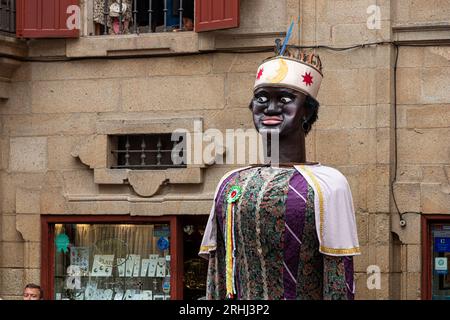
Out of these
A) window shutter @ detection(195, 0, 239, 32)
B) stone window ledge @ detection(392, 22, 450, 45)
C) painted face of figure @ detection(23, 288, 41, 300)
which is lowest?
painted face of figure @ detection(23, 288, 41, 300)

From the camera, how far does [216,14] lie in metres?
12.1

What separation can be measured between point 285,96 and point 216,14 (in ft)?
12.3

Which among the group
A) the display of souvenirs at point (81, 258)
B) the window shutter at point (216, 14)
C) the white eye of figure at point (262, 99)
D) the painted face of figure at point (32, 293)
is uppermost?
the window shutter at point (216, 14)

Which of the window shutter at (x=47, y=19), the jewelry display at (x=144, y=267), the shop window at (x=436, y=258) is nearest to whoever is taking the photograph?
the shop window at (x=436, y=258)

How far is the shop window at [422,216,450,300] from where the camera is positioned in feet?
38.6

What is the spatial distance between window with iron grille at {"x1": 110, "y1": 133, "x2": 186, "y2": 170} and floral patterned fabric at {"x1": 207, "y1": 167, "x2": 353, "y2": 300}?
4.35m

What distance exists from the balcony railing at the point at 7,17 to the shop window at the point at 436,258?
4488 mm

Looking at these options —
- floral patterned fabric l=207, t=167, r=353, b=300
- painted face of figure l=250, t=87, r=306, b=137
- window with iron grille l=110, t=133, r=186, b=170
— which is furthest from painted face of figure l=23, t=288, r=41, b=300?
painted face of figure l=250, t=87, r=306, b=137

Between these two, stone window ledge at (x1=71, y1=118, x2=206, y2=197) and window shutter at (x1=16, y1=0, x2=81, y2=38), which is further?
window shutter at (x1=16, y1=0, x2=81, y2=38)

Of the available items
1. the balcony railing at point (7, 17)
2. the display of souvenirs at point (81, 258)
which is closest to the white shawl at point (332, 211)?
the display of souvenirs at point (81, 258)

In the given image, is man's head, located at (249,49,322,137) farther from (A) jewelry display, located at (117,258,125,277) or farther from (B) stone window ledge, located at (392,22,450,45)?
(A) jewelry display, located at (117,258,125,277)

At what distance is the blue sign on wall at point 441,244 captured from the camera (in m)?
11.8

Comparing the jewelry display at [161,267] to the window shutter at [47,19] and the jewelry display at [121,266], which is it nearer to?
the jewelry display at [121,266]
